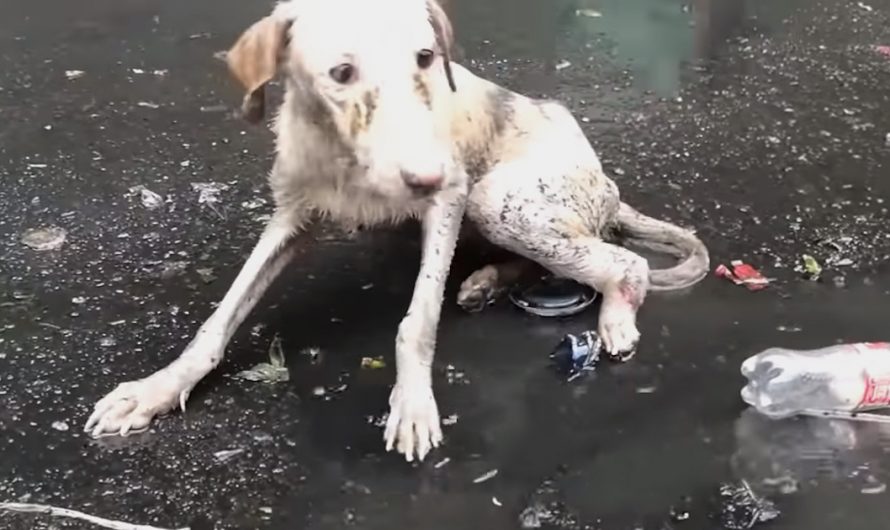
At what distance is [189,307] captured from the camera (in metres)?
2.35

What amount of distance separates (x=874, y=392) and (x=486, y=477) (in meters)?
0.70

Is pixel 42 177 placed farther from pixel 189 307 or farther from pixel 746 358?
→ pixel 746 358

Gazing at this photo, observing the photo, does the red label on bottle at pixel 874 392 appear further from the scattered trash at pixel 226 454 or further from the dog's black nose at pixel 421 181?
the scattered trash at pixel 226 454

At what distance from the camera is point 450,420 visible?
6.60 feet

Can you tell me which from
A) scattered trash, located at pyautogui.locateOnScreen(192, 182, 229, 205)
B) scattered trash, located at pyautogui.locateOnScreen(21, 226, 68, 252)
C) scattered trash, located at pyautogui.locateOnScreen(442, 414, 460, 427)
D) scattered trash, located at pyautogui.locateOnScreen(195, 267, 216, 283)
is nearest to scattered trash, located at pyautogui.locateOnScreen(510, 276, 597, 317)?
scattered trash, located at pyautogui.locateOnScreen(442, 414, 460, 427)

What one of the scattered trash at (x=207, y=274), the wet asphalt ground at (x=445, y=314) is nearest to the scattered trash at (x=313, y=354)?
the wet asphalt ground at (x=445, y=314)

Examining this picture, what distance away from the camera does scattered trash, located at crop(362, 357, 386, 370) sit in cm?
217

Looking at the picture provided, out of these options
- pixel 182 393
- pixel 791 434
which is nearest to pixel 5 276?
pixel 182 393

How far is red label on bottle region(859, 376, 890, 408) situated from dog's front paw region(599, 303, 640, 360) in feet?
1.36

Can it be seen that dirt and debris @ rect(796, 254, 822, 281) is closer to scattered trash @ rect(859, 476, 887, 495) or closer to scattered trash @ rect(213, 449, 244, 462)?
scattered trash @ rect(859, 476, 887, 495)

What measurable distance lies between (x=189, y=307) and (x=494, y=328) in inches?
24.0

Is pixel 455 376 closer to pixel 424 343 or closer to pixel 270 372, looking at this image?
pixel 424 343

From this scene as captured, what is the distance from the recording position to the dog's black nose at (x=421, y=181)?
179cm

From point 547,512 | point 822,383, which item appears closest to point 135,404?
point 547,512
